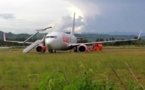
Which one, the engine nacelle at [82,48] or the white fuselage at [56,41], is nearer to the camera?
the white fuselage at [56,41]

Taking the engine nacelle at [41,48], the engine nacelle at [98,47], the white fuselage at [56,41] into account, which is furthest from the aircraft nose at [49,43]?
the engine nacelle at [98,47]

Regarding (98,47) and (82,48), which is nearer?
(82,48)

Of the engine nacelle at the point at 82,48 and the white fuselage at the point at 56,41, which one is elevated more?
the white fuselage at the point at 56,41

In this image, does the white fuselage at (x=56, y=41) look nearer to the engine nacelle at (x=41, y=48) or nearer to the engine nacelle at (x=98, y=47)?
the engine nacelle at (x=41, y=48)

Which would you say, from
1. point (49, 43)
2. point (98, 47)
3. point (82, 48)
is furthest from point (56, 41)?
point (98, 47)

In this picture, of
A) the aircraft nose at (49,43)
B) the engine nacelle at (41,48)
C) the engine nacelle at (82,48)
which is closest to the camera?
the aircraft nose at (49,43)

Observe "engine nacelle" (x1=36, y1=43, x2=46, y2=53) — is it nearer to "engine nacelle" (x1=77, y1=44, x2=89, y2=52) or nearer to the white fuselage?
the white fuselage

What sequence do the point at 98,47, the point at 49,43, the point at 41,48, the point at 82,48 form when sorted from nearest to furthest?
1. the point at 49,43
2. the point at 82,48
3. the point at 41,48
4. the point at 98,47

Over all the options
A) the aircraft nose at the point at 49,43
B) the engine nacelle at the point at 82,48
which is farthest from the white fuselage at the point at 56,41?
the engine nacelle at the point at 82,48

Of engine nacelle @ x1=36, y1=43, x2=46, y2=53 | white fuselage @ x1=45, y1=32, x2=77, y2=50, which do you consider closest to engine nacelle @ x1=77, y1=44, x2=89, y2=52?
white fuselage @ x1=45, y1=32, x2=77, y2=50

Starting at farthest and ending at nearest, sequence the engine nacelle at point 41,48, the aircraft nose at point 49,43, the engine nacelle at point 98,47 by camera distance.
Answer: the engine nacelle at point 98,47
the engine nacelle at point 41,48
the aircraft nose at point 49,43

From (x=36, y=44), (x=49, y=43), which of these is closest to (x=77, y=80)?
(x=49, y=43)

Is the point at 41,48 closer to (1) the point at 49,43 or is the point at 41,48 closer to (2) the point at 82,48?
(1) the point at 49,43

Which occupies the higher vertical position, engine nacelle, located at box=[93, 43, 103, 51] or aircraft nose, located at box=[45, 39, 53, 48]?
aircraft nose, located at box=[45, 39, 53, 48]
